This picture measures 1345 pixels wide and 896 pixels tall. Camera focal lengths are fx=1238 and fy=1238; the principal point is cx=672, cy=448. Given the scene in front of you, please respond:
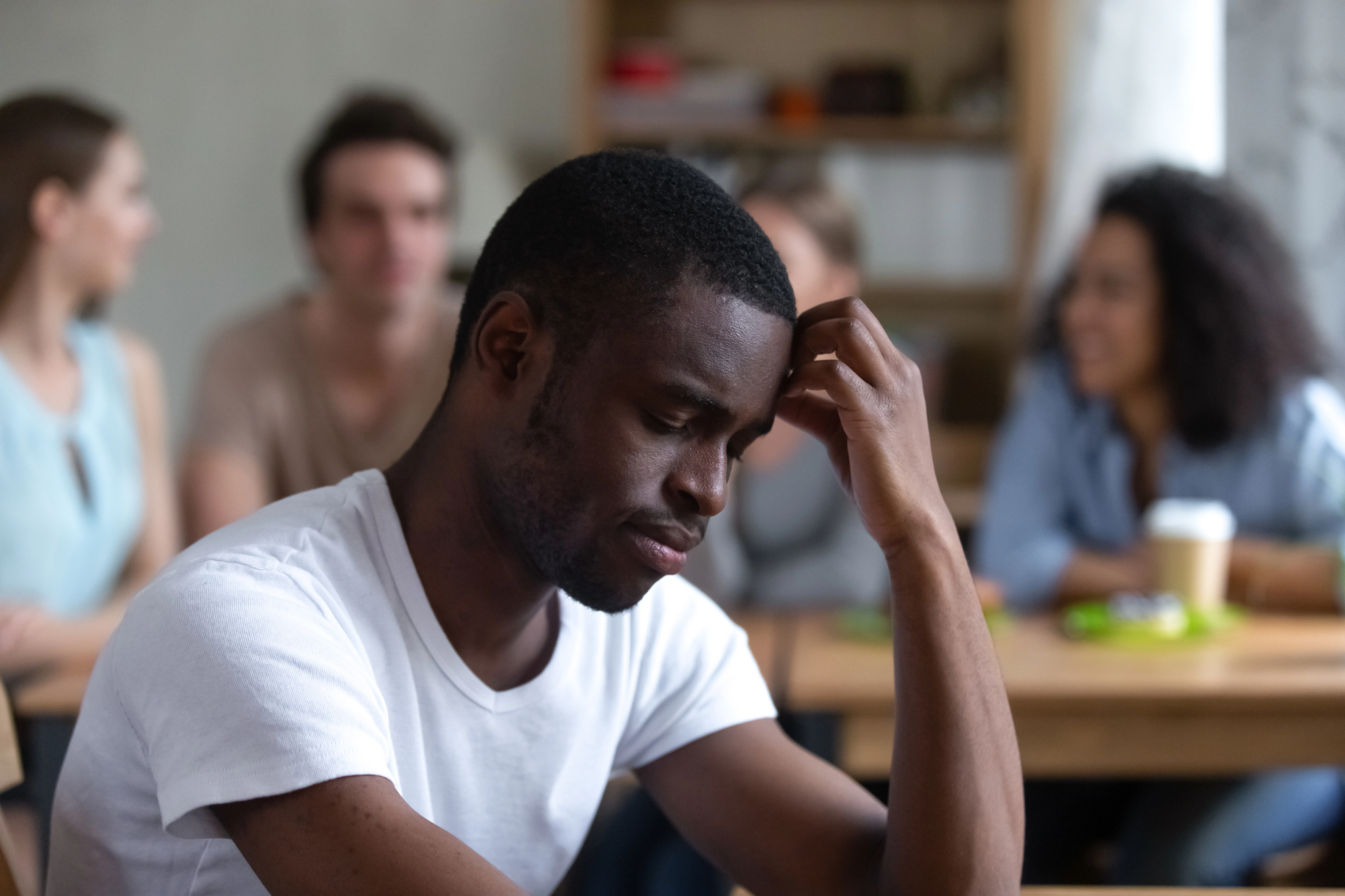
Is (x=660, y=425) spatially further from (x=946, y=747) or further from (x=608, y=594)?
(x=946, y=747)

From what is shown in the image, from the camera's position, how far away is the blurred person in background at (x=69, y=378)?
1.95 meters

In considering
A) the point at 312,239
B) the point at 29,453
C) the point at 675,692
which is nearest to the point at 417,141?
the point at 312,239

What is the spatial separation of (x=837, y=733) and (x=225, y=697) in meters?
0.97

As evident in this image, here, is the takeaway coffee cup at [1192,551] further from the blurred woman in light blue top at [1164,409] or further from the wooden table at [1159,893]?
the wooden table at [1159,893]

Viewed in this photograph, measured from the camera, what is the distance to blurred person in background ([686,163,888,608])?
84.2 inches

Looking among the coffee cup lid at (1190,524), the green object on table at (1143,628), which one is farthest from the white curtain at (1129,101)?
the green object on table at (1143,628)

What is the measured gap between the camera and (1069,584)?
2.00 m

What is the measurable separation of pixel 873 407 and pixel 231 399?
1513 millimetres

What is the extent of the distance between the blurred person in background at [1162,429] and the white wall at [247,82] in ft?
7.08

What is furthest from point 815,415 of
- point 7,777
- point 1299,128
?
point 1299,128

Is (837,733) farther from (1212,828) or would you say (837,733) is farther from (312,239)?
(312,239)

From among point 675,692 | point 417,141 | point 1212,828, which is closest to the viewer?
point 675,692

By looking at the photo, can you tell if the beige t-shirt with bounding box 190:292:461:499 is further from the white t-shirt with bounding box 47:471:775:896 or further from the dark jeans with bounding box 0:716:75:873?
the white t-shirt with bounding box 47:471:775:896

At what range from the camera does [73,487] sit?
2.05 meters
